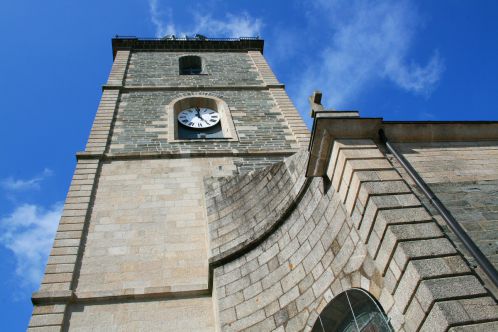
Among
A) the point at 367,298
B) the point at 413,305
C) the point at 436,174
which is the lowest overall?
the point at 413,305

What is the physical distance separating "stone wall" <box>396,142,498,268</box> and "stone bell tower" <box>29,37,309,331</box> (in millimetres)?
3198

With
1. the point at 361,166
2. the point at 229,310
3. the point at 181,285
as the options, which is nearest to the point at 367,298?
the point at 361,166

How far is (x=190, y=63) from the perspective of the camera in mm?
16297

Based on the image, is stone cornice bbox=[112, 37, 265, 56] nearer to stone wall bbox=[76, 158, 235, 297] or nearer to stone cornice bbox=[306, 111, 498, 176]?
stone wall bbox=[76, 158, 235, 297]

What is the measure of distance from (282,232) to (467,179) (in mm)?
2116

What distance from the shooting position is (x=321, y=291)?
4598 millimetres

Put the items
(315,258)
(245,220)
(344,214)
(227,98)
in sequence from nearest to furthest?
1. (344,214)
2. (315,258)
3. (245,220)
4. (227,98)

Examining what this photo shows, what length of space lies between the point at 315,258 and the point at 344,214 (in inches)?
25.8

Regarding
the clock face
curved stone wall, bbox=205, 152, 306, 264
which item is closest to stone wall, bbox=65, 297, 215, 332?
curved stone wall, bbox=205, 152, 306, 264

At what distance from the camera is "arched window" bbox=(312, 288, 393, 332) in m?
3.99

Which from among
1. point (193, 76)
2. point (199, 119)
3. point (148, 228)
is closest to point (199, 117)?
point (199, 119)

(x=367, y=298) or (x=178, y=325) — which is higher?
(x=178, y=325)

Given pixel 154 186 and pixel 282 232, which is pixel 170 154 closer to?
pixel 154 186

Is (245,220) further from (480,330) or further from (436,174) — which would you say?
(480,330)
